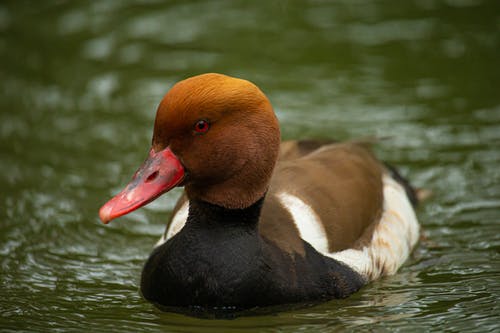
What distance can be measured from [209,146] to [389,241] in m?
1.91

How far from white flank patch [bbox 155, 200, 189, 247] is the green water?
0.45 metres

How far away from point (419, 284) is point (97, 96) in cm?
512

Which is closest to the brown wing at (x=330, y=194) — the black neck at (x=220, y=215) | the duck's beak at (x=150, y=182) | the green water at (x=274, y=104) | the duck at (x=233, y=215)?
the duck at (x=233, y=215)

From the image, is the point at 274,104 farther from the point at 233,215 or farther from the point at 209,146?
the point at 209,146

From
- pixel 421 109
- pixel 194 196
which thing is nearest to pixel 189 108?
pixel 194 196

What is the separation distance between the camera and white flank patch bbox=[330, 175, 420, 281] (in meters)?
5.79

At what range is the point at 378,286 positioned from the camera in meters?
5.87

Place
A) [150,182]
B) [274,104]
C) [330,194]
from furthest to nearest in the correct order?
[274,104] < [330,194] < [150,182]

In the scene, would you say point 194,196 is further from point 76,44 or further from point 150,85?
point 76,44

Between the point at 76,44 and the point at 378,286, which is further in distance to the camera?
the point at 76,44

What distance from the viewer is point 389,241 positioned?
630 centimetres

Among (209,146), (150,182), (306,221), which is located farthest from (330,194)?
(150,182)

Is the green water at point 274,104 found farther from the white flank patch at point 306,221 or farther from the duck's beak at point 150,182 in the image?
the duck's beak at point 150,182

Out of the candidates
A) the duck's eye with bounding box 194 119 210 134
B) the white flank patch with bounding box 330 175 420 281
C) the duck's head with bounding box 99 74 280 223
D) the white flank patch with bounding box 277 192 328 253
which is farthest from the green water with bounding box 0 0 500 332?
the duck's eye with bounding box 194 119 210 134
